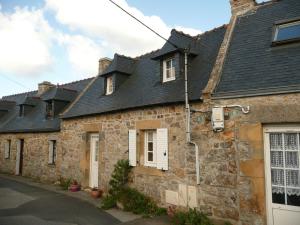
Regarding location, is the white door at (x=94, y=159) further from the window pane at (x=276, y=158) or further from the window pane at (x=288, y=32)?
the window pane at (x=288, y=32)

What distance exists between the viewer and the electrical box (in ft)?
21.4

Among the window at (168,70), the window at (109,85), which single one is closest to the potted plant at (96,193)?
the window at (109,85)

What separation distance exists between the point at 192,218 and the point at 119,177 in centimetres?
318

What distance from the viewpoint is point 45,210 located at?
8.20m

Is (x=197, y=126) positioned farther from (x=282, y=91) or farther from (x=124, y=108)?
(x=124, y=108)

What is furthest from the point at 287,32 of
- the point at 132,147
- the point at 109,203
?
the point at 109,203

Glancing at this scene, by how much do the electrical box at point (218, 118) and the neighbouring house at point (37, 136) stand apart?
847cm

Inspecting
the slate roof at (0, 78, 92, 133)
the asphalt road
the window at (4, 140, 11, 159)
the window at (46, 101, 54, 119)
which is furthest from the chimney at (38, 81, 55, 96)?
the asphalt road

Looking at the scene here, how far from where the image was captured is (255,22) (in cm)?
806

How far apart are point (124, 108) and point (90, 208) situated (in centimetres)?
336

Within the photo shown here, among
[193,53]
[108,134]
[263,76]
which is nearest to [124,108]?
[108,134]

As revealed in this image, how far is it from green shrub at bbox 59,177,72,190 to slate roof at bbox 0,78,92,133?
2.37m

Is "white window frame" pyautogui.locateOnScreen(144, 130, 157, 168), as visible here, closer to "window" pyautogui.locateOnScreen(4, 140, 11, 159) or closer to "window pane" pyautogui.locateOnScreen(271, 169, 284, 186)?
"window pane" pyautogui.locateOnScreen(271, 169, 284, 186)

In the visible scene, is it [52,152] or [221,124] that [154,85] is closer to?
[221,124]
